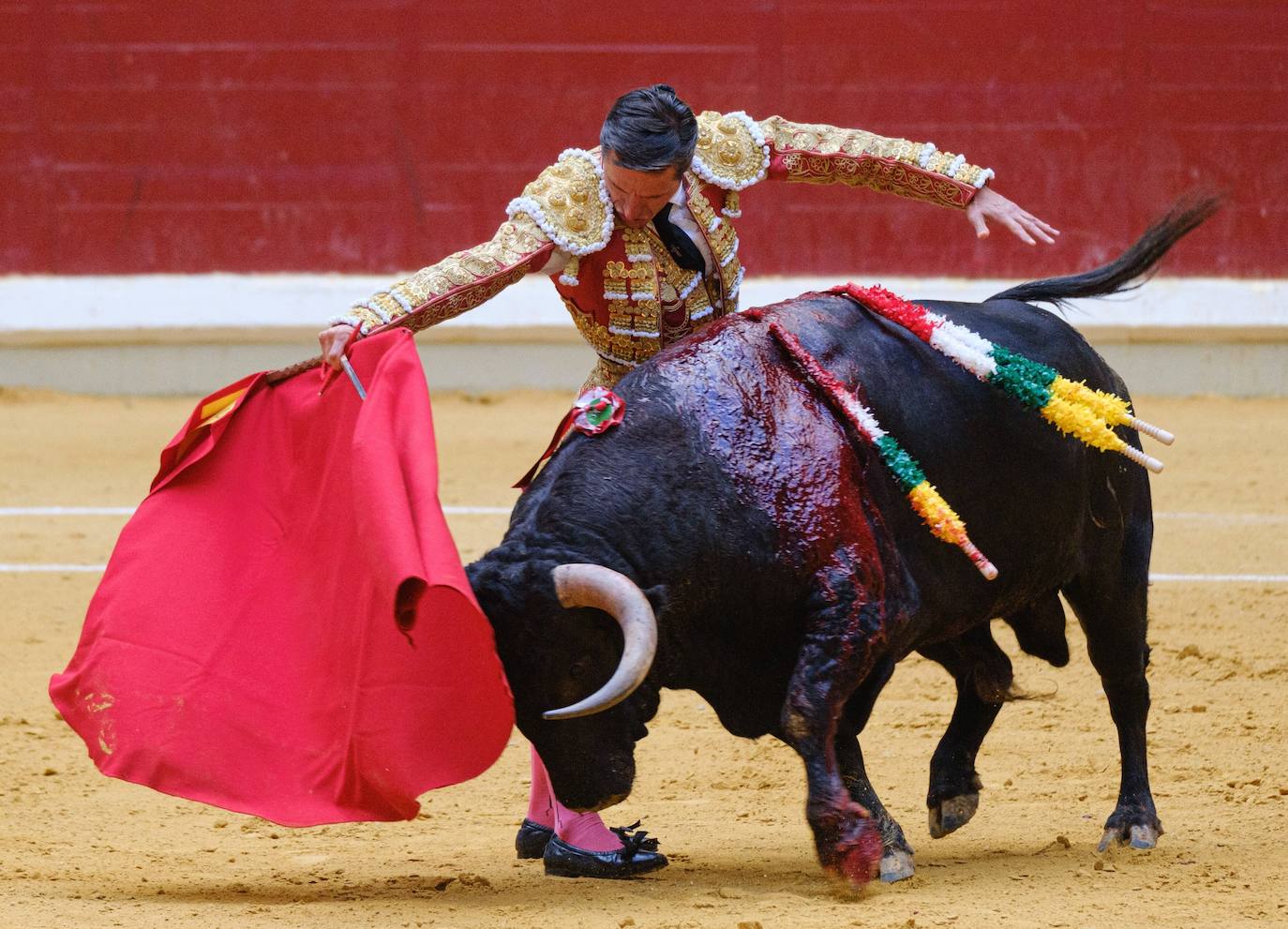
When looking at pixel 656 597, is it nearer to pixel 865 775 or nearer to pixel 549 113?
pixel 865 775

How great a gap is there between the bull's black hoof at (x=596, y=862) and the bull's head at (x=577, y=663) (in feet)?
0.88

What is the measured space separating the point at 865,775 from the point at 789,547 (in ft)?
1.50

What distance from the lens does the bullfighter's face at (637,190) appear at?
122 inches

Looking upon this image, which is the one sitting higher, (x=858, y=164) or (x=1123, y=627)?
(x=858, y=164)

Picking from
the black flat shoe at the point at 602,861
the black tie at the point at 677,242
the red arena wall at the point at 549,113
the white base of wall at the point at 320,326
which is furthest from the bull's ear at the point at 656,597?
the red arena wall at the point at 549,113

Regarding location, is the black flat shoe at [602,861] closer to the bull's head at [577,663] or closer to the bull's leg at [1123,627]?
the bull's head at [577,663]

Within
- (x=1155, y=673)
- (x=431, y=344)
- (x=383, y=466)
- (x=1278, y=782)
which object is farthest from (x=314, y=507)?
(x=431, y=344)

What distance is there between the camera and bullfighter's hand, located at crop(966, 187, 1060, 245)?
11.2 ft

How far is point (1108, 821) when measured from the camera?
11.3ft

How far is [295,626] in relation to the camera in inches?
127

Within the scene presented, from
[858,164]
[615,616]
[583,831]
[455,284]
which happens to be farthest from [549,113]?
[615,616]

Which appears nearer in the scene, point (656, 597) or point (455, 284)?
point (656, 597)

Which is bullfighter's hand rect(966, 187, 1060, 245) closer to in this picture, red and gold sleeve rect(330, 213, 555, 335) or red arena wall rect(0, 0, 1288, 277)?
red and gold sleeve rect(330, 213, 555, 335)

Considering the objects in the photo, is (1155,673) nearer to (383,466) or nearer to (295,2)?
(383,466)
